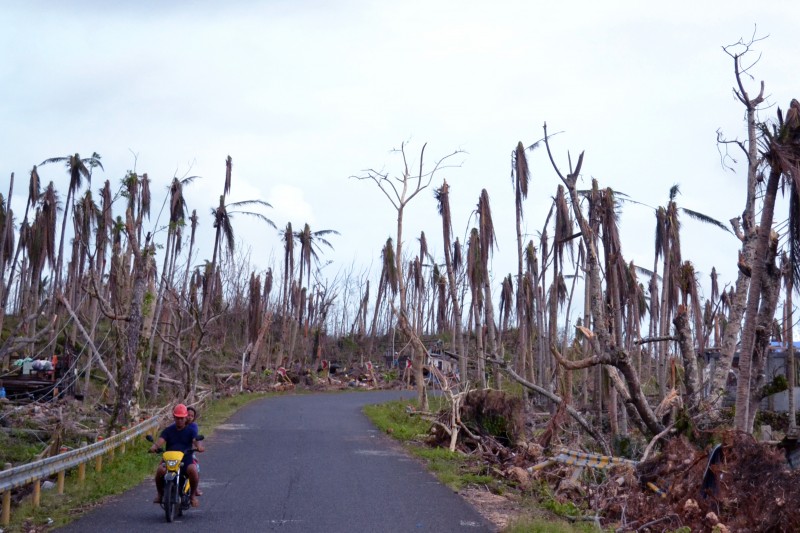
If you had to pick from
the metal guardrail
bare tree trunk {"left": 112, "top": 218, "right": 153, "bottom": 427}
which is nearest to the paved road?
the metal guardrail

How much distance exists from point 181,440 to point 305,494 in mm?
2357

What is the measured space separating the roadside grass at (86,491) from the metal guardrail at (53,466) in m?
0.23

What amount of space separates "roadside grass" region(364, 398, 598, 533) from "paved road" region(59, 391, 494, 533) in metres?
0.43

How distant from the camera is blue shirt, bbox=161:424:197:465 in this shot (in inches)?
422

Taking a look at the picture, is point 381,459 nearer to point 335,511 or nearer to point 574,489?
point 574,489

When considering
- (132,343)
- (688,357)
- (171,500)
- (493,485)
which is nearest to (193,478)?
(171,500)

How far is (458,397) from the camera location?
67.2ft

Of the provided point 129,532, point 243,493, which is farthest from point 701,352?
point 129,532

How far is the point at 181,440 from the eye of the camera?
10.8 metres

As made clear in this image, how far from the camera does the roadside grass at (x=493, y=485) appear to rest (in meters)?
9.88

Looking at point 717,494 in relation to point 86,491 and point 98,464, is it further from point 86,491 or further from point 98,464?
point 98,464

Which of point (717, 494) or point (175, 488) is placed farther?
point (717, 494)

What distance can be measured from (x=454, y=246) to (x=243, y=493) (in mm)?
34738

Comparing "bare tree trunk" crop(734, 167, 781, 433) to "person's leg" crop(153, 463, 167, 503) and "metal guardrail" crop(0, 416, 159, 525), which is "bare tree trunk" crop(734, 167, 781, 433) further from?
"metal guardrail" crop(0, 416, 159, 525)
